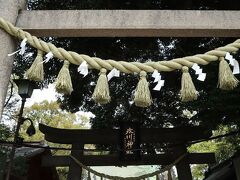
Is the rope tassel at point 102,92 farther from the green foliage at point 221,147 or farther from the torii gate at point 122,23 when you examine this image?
the green foliage at point 221,147

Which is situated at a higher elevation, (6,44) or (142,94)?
(6,44)

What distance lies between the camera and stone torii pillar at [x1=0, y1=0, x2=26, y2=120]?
229 centimetres

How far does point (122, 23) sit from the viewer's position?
242 cm

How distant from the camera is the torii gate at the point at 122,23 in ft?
7.93

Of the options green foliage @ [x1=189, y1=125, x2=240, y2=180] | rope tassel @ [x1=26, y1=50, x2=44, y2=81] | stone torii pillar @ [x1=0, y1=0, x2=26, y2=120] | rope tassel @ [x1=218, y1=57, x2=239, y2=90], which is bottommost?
rope tassel @ [x1=218, y1=57, x2=239, y2=90]

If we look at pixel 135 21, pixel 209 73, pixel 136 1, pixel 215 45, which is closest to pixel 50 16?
pixel 135 21

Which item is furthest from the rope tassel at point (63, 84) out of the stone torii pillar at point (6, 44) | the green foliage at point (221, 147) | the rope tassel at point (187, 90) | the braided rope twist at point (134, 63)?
the green foliage at point (221, 147)

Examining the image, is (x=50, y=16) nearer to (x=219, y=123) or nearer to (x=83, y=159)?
(x=219, y=123)

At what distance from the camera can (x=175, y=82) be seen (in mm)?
5211

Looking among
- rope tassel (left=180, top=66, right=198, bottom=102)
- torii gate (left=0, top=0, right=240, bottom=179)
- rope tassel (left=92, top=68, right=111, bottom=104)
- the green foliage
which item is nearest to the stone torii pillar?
torii gate (left=0, top=0, right=240, bottom=179)

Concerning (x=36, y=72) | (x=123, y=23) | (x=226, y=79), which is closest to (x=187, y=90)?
(x=226, y=79)

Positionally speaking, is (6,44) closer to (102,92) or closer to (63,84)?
(63,84)

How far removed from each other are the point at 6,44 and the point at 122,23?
877 millimetres

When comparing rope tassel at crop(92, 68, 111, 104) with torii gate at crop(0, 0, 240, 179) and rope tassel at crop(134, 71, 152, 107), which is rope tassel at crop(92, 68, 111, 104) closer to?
rope tassel at crop(134, 71, 152, 107)
